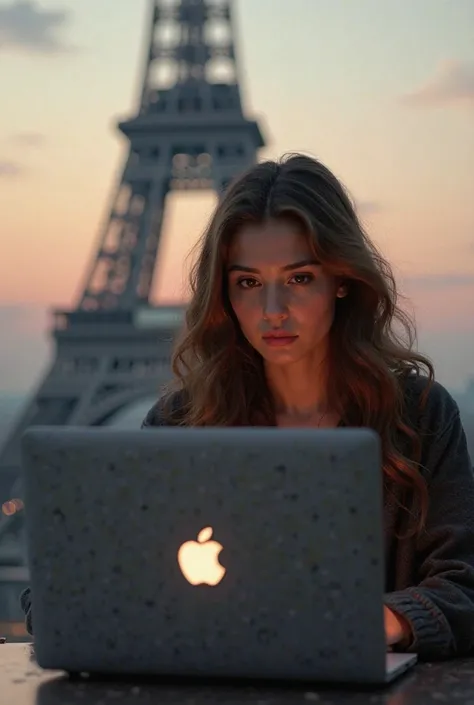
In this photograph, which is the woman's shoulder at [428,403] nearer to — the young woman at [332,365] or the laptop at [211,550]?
the young woman at [332,365]

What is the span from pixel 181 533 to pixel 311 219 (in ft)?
1.72

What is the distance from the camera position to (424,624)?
4.93ft

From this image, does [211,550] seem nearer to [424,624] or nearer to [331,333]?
[424,624]

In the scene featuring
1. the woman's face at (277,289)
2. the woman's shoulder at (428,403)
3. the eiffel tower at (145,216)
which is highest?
the eiffel tower at (145,216)

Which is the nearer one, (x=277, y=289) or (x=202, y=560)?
(x=202, y=560)

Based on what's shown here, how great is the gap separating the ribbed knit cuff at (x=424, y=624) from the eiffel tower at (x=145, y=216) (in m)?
18.7

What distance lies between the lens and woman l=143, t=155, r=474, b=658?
164 cm

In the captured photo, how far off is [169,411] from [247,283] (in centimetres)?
37

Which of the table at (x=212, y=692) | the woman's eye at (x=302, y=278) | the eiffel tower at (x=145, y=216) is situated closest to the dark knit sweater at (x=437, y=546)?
the table at (x=212, y=692)

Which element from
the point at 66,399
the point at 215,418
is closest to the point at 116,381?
the point at 66,399

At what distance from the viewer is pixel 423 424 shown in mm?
1827

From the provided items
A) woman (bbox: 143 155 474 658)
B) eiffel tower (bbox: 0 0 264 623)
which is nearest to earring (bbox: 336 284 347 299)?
woman (bbox: 143 155 474 658)

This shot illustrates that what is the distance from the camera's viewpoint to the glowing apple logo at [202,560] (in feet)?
4.14

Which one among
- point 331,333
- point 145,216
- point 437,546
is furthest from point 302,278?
point 145,216
